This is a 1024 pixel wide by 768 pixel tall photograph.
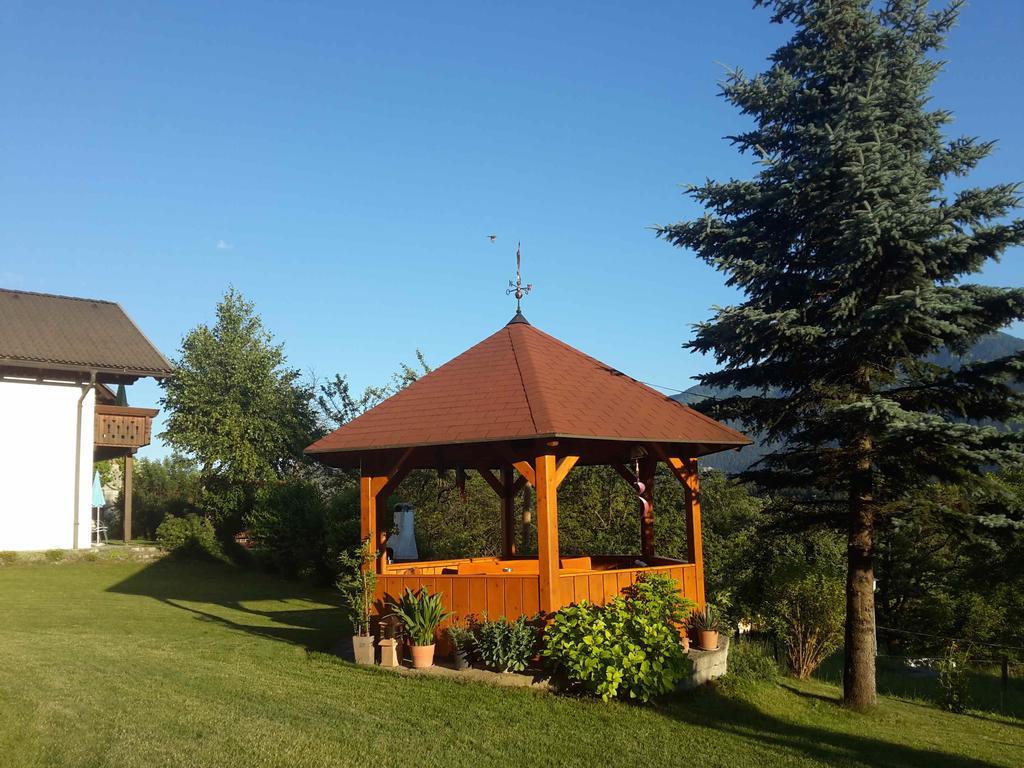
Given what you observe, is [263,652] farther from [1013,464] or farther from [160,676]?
[1013,464]

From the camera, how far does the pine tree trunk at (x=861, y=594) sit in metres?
11.7

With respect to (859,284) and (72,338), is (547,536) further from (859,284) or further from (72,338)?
(72,338)

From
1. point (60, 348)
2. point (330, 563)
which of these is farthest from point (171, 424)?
point (330, 563)

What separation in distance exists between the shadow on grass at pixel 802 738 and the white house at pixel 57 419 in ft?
71.7

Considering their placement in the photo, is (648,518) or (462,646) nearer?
(462,646)

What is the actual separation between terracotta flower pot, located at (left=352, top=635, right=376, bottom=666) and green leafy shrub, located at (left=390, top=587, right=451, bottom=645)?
1.81ft

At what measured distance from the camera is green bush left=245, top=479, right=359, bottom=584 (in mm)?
23422

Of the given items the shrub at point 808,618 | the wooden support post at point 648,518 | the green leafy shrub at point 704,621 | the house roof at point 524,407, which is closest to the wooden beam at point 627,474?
the wooden support post at point 648,518

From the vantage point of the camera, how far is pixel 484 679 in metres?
10.4

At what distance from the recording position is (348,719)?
859cm

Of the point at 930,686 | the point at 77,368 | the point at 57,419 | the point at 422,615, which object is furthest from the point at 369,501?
the point at 77,368

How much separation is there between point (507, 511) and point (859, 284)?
7.75 meters

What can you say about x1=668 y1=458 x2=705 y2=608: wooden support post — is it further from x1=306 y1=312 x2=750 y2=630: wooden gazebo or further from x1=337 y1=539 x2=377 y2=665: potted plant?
x1=337 y1=539 x2=377 y2=665: potted plant

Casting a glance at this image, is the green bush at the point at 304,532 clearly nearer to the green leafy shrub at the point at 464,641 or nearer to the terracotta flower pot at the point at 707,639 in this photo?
the green leafy shrub at the point at 464,641
